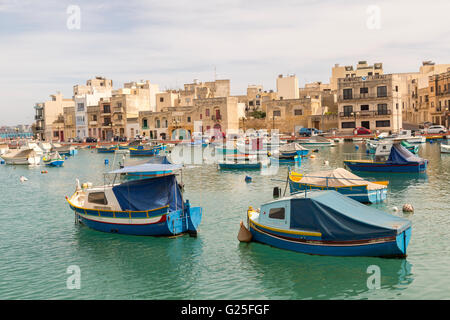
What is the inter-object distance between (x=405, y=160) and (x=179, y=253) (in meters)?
26.2

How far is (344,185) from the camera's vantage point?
26.1 meters

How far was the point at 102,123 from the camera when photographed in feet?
354

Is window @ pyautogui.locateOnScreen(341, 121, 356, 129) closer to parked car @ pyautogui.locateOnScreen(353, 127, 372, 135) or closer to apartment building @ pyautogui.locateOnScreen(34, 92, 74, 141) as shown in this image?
parked car @ pyautogui.locateOnScreen(353, 127, 372, 135)

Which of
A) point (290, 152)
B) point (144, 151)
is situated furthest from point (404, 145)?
point (144, 151)

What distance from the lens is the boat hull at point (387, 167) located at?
3812 cm

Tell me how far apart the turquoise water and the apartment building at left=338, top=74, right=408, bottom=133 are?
187ft

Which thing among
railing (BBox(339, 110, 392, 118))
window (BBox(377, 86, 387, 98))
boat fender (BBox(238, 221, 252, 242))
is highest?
window (BBox(377, 86, 387, 98))

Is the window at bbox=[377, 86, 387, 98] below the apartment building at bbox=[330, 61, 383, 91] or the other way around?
below

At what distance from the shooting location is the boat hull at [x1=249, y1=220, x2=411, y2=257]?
1630 cm

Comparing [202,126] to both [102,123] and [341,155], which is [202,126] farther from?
[341,155]

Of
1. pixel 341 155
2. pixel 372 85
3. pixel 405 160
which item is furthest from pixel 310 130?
pixel 405 160

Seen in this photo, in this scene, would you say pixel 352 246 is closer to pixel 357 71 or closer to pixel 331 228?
pixel 331 228

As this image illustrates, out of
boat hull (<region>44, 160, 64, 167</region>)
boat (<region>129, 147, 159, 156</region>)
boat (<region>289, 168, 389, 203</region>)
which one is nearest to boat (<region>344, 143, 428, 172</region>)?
boat (<region>289, 168, 389, 203</region>)

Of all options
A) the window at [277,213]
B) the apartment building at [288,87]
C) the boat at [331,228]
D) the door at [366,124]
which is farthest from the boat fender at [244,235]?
the apartment building at [288,87]
